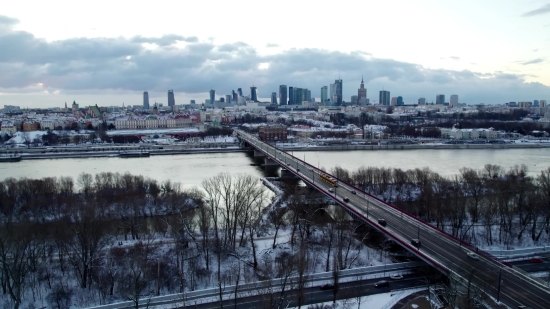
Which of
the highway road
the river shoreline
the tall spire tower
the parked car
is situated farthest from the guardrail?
the tall spire tower

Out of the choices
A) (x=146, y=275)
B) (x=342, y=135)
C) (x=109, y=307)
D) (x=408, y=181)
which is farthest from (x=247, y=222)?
(x=342, y=135)

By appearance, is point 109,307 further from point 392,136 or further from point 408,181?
point 392,136

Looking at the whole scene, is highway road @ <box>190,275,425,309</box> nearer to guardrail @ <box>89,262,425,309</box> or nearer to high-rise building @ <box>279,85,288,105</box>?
guardrail @ <box>89,262,425,309</box>

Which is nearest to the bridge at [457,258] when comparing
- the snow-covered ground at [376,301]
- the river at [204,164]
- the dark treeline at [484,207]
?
the snow-covered ground at [376,301]

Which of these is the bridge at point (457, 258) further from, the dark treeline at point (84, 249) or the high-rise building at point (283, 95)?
the high-rise building at point (283, 95)

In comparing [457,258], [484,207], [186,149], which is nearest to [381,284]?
[457,258]

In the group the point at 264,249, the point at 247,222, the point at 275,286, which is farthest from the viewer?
the point at 247,222
